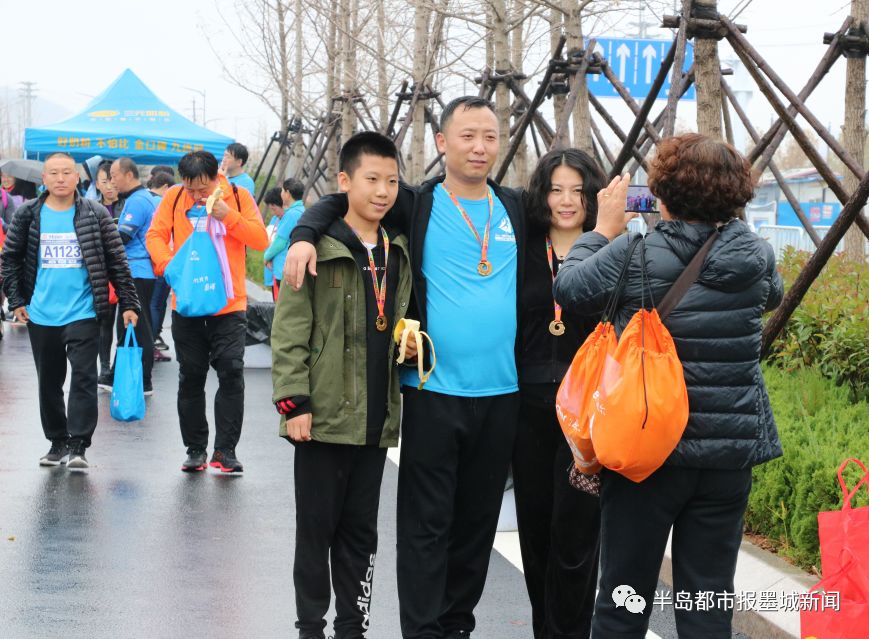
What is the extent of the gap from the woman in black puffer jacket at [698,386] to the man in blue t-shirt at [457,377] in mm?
656

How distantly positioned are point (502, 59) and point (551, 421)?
8556 mm

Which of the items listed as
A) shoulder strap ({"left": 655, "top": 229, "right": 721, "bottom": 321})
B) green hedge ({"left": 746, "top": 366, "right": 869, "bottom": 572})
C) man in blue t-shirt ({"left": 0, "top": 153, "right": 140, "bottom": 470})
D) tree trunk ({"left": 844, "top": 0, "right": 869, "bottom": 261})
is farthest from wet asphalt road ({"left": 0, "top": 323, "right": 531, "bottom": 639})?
tree trunk ({"left": 844, "top": 0, "right": 869, "bottom": 261})

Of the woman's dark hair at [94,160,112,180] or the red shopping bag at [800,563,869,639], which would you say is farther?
the woman's dark hair at [94,160,112,180]

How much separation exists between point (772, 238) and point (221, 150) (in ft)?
31.5

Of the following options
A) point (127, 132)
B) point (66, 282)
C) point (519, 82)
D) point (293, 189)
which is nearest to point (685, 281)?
point (66, 282)

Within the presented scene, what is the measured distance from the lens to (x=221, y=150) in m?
Result: 21.9

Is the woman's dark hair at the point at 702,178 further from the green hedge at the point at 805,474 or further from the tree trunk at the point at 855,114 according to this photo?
the tree trunk at the point at 855,114

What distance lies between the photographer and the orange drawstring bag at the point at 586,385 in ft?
11.6

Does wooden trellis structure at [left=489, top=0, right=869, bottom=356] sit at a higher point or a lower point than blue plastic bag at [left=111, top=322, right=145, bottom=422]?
higher

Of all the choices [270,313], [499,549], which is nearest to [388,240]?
[499,549]

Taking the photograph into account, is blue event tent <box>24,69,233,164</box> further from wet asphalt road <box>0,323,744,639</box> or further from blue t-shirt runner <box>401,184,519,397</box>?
blue t-shirt runner <box>401,184,519,397</box>

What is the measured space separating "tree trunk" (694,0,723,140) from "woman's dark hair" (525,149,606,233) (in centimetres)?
356

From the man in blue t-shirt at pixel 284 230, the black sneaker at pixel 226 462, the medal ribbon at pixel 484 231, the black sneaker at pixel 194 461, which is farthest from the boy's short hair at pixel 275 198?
the medal ribbon at pixel 484 231

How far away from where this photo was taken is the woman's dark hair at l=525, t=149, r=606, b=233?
430cm
